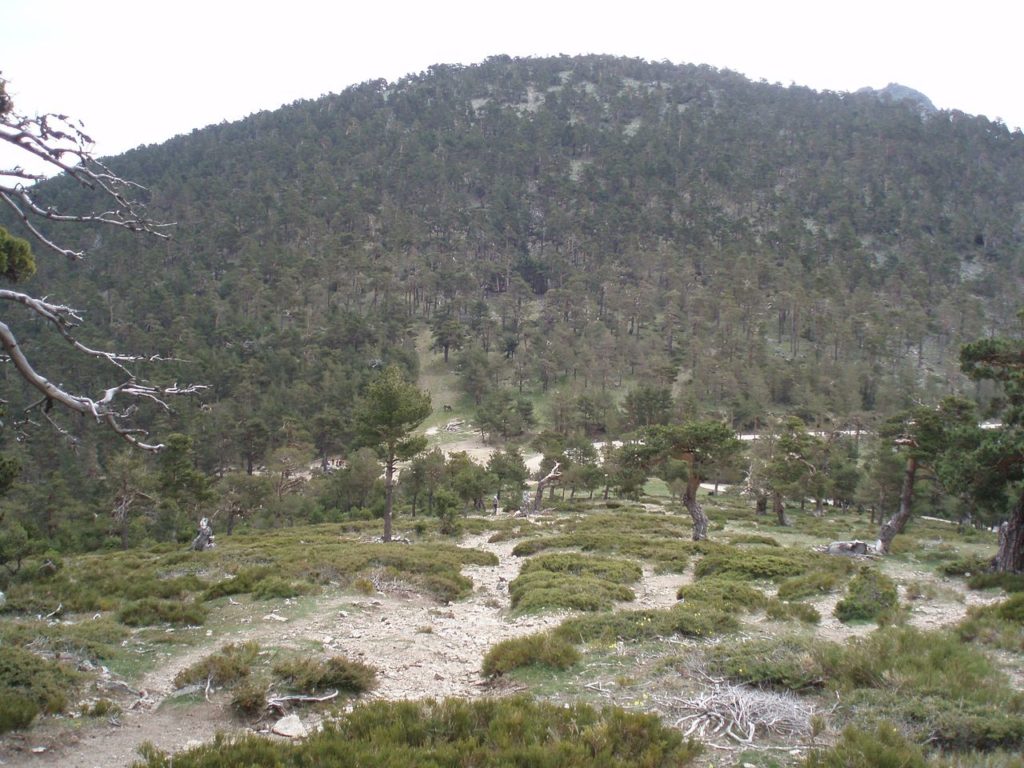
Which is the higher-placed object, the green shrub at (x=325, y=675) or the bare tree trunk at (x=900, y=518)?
the green shrub at (x=325, y=675)

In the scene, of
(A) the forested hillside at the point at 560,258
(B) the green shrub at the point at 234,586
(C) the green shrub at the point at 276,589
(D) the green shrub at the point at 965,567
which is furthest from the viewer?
(A) the forested hillside at the point at 560,258

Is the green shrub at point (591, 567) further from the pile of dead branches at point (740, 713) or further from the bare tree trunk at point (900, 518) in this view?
the bare tree trunk at point (900, 518)

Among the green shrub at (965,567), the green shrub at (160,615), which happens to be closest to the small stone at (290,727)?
the green shrub at (160,615)

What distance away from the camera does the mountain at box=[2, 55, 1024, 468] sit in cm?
7794

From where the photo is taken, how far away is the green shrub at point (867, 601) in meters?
11.7

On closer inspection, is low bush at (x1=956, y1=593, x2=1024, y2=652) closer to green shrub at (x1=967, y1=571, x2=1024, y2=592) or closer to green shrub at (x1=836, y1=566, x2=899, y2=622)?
green shrub at (x1=836, y1=566, x2=899, y2=622)

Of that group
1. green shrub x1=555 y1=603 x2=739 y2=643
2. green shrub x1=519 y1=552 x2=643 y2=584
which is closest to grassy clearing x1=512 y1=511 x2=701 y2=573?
green shrub x1=519 y1=552 x2=643 y2=584

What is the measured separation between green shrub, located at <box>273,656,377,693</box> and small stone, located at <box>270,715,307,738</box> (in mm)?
1023

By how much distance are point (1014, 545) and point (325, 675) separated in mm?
16598

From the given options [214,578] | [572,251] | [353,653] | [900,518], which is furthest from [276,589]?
[572,251]

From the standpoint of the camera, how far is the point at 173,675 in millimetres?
8906

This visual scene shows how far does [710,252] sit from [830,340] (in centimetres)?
3302

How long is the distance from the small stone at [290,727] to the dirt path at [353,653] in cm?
51

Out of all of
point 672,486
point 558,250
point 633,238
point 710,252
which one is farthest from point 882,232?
point 672,486
